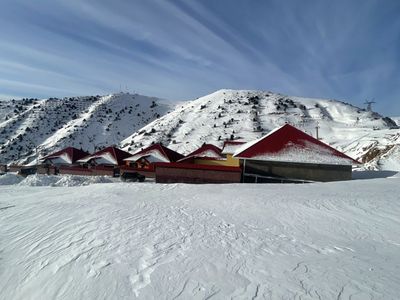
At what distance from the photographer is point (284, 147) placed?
1089 inches

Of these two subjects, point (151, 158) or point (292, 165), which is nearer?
point (292, 165)

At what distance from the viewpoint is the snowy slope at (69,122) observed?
3666 inches

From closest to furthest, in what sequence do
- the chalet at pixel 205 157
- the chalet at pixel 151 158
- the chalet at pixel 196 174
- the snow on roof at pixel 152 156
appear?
the chalet at pixel 196 174 → the chalet at pixel 205 157 → the chalet at pixel 151 158 → the snow on roof at pixel 152 156

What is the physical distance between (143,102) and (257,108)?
58.7 meters

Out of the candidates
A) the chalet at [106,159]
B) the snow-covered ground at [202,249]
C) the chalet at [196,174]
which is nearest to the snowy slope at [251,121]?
the chalet at [106,159]

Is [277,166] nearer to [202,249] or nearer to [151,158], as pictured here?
[202,249]

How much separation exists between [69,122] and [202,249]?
115235 millimetres

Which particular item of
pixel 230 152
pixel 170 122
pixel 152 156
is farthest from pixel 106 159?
pixel 170 122

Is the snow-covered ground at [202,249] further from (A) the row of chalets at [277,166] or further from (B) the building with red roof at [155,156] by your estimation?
(B) the building with red roof at [155,156]

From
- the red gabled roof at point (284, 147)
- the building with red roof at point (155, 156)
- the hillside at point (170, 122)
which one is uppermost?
the hillside at point (170, 122)

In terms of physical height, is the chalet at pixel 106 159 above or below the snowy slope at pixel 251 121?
below

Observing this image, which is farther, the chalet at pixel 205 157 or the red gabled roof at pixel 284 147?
the chalet at pixel 205 157

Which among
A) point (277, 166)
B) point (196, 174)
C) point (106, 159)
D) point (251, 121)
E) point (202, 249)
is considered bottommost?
point (202, 249)

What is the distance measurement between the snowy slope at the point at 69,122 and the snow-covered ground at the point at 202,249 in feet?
259
